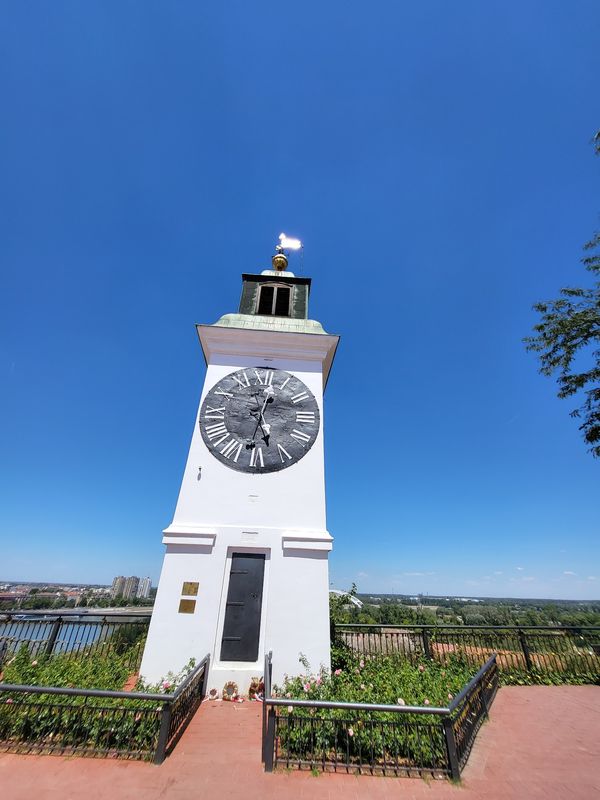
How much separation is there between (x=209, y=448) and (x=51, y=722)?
5142 millimetres

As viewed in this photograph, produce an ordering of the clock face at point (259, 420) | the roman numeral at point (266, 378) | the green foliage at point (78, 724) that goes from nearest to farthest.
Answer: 1. the green foliage at point (78, 724)
2. the clock face at point (259, 420)
3. the roman numeral at point (266, 378)

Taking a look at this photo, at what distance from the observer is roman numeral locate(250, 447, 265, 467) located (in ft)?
27.6

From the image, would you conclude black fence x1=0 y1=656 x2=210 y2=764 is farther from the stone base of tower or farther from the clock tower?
the clock tower

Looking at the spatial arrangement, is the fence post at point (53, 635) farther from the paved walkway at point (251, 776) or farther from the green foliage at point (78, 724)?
the paved walkway at point (251, 776)

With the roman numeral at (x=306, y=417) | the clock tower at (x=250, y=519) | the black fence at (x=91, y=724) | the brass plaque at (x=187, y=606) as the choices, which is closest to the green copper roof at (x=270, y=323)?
the clock tower at (x=250, y=519)

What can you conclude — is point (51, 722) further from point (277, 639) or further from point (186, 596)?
point (277, 639)

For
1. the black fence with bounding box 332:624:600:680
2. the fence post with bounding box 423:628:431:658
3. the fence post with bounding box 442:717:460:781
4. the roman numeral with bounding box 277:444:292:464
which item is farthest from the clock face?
the fence post with bounding box 423:628:431:658

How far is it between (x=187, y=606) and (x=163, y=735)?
275 cm

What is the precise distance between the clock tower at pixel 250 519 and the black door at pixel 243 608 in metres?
0.02

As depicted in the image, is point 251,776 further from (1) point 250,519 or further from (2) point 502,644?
(2) point 502,644

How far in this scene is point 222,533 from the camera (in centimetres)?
751

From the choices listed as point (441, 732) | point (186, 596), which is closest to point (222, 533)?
point (186, 596)

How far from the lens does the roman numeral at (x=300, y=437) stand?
8.82 m

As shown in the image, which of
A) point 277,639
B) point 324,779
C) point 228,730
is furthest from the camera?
point 277,639
